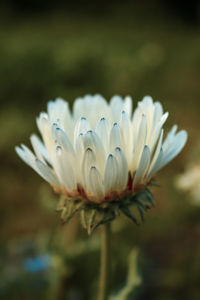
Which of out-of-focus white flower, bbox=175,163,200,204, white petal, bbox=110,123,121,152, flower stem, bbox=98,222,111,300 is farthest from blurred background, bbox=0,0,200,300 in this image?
white petal, bbox=110,123,121,152

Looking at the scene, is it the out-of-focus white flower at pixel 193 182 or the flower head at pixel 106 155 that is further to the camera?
the out-of-focus white flower at pixel 193 182

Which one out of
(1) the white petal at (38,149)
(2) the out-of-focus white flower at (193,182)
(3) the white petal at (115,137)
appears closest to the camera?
(3) the white petal at (115,137)

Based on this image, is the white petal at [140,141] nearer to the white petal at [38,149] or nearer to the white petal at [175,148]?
the white petal at [175,148]

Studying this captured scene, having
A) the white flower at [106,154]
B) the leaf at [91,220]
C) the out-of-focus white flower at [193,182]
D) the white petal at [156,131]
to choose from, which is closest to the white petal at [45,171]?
the white flower at [106,154]

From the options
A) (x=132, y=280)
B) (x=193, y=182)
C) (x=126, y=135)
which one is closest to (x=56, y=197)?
(x=193, y=182)

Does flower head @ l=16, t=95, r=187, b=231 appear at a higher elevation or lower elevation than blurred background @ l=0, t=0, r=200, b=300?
lower

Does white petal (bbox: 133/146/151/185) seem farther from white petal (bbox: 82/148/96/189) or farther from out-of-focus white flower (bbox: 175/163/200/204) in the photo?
out-of-focus white flower (bbox: 175/163/200/204)

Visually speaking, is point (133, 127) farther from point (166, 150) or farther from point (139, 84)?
point (139, 84)
